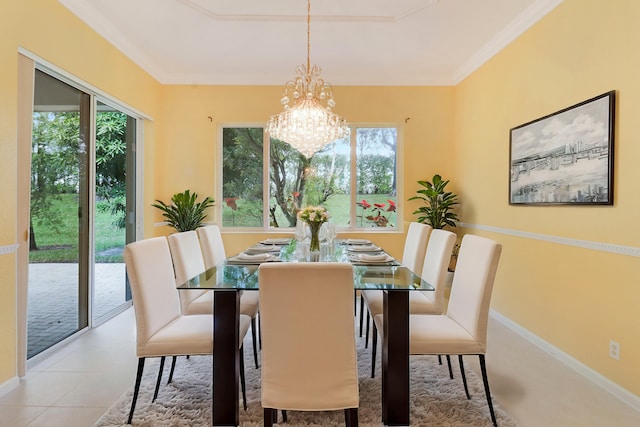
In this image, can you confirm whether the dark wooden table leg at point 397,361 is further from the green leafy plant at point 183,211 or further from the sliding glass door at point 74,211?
the green leafy plant at point 183,211

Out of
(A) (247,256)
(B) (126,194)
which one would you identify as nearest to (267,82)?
(B) (126,194)

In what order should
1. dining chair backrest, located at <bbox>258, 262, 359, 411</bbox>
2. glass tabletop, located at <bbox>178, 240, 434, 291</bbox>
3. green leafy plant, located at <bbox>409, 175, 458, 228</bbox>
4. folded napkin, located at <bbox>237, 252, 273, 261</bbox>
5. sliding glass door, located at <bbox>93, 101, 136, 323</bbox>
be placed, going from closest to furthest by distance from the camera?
dining chair backrest, located at <bbox>258, 262, 359, 411</bbox> < glass tabletop, located at <bbox>178, 240, 434, 291</bbox> < folded napkin, located at <bbox>237, 252, 273, 261</bbox> < sliding glass door, located at <bbox>93, 101, 136, 323</bbox> < green leafy plant, located at <bbox>409, 175, 458, 228</bbox>

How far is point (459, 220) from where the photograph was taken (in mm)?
4430

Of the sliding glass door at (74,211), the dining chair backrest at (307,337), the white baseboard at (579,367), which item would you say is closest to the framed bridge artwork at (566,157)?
the white baseboard at (579,367)

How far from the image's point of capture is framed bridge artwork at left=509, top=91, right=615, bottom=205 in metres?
2.27

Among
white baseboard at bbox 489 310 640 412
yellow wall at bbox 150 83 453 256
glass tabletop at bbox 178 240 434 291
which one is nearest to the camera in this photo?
glass tabletop at bbox 178 240 434 291

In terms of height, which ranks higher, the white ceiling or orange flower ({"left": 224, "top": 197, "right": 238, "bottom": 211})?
the white ceiling

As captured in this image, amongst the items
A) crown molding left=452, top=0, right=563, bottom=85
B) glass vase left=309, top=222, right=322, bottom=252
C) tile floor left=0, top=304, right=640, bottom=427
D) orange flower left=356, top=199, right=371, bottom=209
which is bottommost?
tile floor left=0, top=304, right=640, bottom=427

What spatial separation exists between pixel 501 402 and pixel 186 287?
1.93m

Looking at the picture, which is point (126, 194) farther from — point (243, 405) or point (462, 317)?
point (462, 317)

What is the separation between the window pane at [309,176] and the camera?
15.4ft

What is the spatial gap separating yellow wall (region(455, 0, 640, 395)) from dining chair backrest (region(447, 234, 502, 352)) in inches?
37.6

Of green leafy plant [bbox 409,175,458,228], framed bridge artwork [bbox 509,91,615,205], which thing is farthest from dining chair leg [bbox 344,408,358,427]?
green leafy plant [bbox 409,175,458,228]

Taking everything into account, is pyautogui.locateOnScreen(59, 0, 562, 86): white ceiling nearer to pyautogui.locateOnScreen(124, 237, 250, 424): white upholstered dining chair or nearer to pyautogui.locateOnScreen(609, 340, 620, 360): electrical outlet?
pyautogui.locateOnScreen(124, 237, 250, 424): white upholstered dining chair
